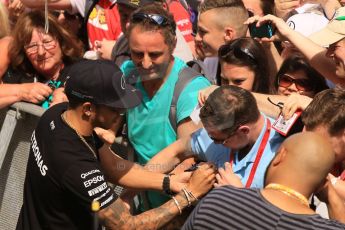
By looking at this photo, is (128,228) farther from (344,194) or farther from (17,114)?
(17,114)

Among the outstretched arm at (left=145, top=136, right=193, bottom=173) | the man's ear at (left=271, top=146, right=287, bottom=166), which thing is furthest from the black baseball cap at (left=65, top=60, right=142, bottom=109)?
the man's ear at (left=271, top=146, right=287, bottom=166)

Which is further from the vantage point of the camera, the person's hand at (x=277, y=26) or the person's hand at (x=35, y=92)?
the person's hand at (x=35, y=92)

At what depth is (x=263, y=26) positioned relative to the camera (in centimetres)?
542

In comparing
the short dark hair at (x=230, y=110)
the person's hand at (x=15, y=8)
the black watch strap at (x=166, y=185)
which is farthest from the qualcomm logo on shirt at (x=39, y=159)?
the person's hand at (x=15, y=8)

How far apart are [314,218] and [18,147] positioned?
3.16 meters

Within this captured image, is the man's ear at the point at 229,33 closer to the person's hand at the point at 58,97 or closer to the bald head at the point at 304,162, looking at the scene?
the person's hand at the point at 58,97

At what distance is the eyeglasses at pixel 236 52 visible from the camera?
4949 mm

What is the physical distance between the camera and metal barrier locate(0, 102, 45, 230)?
230 inches

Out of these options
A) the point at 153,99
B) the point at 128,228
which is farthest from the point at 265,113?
the point at 128,228

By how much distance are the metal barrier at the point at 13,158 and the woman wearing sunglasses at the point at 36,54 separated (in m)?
0.15

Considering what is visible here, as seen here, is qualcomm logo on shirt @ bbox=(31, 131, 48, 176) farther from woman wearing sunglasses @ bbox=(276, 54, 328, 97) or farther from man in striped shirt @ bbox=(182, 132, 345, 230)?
woman wearing sunglasses @ bbox=(276, 54, 328, 97)

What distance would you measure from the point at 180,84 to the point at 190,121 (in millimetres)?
298

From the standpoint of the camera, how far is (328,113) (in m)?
4.05

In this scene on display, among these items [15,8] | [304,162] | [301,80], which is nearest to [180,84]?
[301,80]
